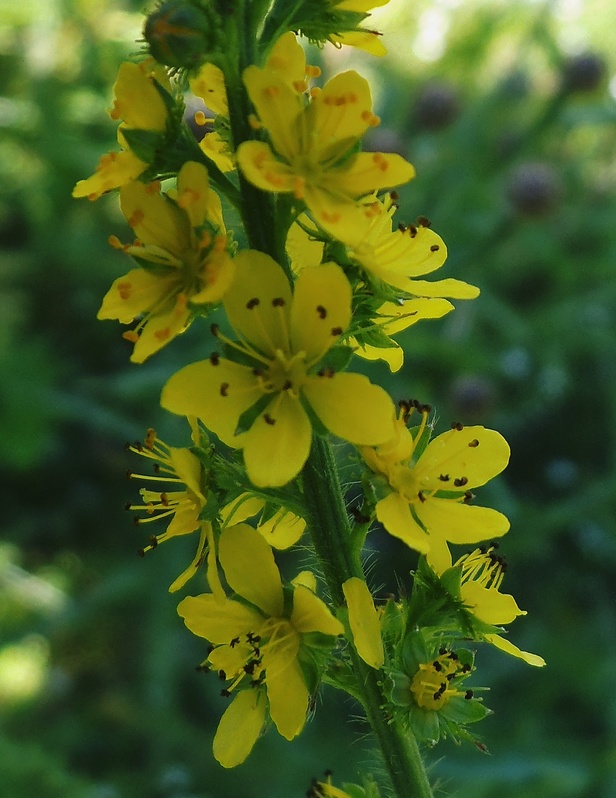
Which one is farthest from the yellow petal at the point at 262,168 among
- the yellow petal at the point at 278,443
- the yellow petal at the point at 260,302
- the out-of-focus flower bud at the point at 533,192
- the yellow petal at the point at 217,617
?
the out-of-focus flower bud at the point at 533,192

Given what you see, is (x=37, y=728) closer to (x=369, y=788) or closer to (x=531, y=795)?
(x=531, y=795)

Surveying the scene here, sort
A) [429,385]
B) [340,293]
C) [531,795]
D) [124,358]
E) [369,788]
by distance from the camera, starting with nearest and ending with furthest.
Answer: [340,293] < [369,788] < [531,795] < [429,385] < [124,358]

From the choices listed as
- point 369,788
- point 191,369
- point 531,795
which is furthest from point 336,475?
point 531,795

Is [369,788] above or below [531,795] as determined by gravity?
above

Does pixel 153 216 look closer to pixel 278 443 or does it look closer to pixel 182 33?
pixel 182 33

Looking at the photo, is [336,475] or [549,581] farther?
[549,581]

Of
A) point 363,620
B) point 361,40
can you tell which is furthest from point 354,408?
point 361,40
